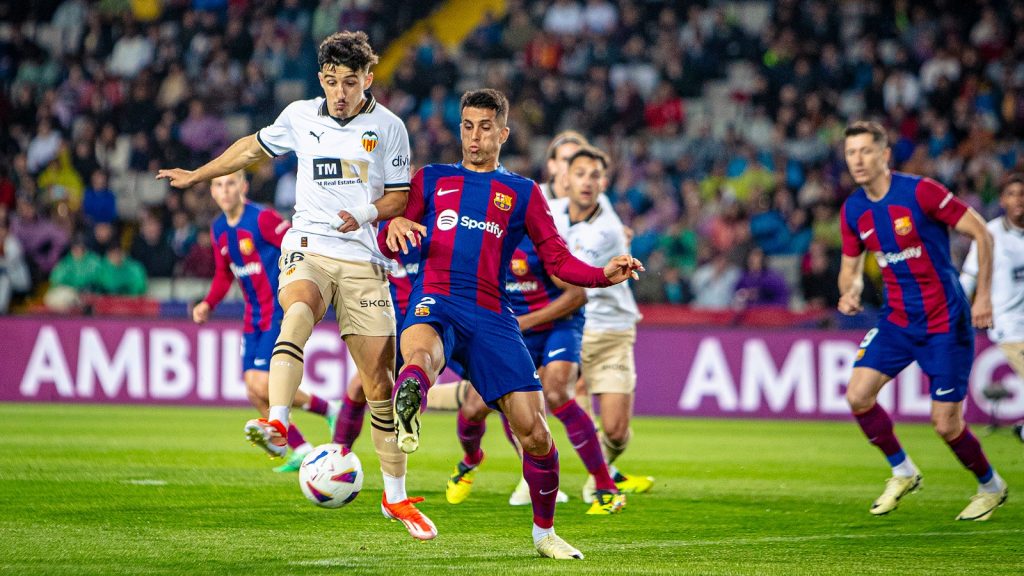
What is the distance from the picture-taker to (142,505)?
8.17 m

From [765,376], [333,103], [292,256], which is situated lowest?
[765,376]

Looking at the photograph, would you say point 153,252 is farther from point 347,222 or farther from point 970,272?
point 347,222

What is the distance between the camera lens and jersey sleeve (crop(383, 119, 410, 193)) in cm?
734

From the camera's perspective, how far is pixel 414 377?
6152 millimetres

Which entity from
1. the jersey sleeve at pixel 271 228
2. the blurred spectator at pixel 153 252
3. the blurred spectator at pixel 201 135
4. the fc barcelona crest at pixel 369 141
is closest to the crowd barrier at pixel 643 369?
the blurred spectator at pixel 153 252

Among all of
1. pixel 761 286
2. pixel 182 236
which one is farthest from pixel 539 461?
pixel 182 236

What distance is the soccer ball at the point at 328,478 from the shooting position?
21.9 feet

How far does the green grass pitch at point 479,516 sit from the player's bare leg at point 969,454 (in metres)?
0.14

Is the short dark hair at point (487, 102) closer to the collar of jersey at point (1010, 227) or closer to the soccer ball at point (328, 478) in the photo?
the soccer ball at point (328, 478)

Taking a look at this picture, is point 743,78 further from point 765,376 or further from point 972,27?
point 765,376

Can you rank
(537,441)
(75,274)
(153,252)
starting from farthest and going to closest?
1. (153,252)
2. (75,274)
3. (537,441)

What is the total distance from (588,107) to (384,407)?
14.2 metres

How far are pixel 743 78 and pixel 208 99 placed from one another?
28.6ft

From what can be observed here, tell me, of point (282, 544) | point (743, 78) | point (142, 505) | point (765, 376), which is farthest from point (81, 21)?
point (282, 544)
